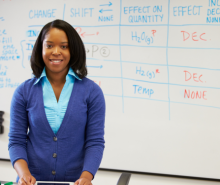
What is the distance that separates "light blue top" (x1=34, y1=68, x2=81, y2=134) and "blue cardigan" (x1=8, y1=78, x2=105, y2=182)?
0.07 feet

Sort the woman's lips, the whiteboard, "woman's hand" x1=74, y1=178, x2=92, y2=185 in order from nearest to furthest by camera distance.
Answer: "woman's hand" x1=74, y1=178, x2=92, y2=185 < the woman's lips < the whiteboard

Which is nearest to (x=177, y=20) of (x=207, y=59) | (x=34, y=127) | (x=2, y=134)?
(x=207, y=59)

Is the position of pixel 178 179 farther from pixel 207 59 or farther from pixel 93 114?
pixel 93 114

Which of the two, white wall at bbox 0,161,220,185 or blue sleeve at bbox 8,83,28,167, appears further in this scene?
white wall at bbox 0,161,220,185

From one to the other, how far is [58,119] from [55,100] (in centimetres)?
8

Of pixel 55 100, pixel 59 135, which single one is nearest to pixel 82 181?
pixel 59 135

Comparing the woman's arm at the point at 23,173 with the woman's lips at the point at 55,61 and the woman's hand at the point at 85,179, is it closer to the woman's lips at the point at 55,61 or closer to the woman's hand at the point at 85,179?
the woman's hand at the point at 85,179

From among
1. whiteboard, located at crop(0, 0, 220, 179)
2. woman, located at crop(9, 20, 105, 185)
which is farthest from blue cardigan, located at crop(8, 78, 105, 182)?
whiteboard, located at crop(0, 0, 220, 179)

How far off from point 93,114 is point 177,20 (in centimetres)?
119

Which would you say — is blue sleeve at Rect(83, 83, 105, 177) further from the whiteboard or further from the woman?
the whiteboard

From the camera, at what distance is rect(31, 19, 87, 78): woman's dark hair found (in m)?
1.01

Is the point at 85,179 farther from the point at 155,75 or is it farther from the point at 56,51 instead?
the point at 155,75

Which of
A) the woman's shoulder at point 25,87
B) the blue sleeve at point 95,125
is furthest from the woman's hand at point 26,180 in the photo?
the woman's shoulder at point 25,87

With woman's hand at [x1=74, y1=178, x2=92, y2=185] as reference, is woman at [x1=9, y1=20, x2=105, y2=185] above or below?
above
